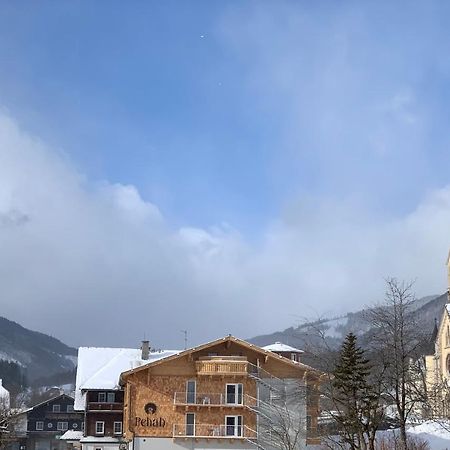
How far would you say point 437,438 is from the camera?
144ft

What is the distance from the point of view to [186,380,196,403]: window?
2215 inches

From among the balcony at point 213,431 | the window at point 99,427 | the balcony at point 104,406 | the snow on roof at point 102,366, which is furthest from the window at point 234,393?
the window at point 99,427

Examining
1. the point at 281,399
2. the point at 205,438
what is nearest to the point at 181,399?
the point at 205,438

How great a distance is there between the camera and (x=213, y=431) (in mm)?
55469

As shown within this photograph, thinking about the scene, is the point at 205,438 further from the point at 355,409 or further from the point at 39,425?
the point at 39,425

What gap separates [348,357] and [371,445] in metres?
4.19

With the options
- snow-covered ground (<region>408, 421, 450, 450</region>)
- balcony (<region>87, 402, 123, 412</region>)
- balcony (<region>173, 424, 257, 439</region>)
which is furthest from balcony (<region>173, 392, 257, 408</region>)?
balcony (<region>87, 402, 123, 412</region>)

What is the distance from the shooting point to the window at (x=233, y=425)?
182ft

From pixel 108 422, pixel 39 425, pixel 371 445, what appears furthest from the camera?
pixel 39 425

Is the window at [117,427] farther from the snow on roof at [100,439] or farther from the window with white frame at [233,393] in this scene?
the window with white frame at [233,393]

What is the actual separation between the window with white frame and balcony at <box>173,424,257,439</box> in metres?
1.84

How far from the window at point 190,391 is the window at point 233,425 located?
2997mm

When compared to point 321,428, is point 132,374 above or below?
above

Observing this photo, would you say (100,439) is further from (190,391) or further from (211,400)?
(211,400)
